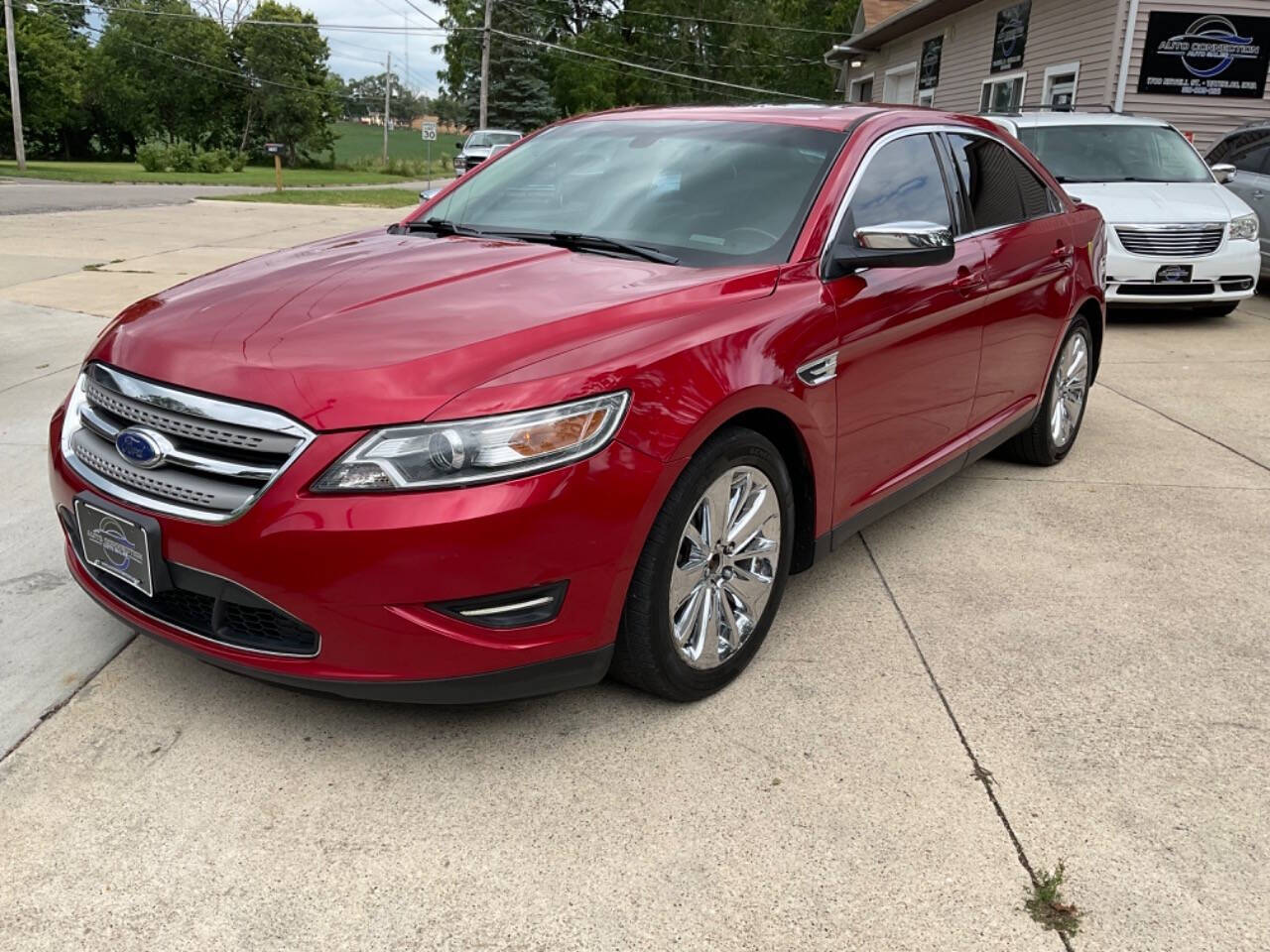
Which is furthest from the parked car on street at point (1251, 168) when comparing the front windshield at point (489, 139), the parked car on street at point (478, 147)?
the front windshield at point (489, 139)

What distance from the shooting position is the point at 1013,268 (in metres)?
4.39

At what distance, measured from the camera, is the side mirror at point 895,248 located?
10.6ft

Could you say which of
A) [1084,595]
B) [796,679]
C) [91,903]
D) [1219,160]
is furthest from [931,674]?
[1219,160]

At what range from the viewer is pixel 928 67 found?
23938mm

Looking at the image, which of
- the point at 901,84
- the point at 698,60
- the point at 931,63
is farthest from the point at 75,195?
the point at 698,60

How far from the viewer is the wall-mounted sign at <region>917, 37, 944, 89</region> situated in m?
23.3

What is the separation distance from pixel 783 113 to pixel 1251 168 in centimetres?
1000

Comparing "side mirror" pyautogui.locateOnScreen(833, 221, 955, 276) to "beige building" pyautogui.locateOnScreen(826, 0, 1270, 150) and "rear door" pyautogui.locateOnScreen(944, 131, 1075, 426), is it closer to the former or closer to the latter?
"rear door" pyautogui.locateOnScreen(944, 131, 1075, 426)

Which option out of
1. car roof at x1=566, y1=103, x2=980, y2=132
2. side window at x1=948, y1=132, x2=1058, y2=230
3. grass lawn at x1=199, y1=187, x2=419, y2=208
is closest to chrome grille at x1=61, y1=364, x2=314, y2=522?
car roof at x1=566, y1=103, x2=980, y2=132

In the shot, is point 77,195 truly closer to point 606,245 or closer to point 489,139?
point 489,139

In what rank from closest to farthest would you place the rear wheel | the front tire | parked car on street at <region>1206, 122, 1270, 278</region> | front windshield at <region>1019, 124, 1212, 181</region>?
the front tire
the rear wheel
front windshield at <region>1019, 124, 1212, 181</region>
parked car on street at <region>1206, 122, 1270, 278</region>

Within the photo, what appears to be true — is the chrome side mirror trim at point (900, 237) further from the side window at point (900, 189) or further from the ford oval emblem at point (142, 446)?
the ford oval emblem at point (142, 446)

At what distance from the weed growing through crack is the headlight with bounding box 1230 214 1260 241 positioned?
8689mm

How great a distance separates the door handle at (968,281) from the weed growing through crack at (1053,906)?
2237mm
